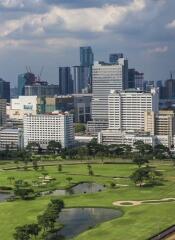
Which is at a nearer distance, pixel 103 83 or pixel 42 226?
pixel 42 226

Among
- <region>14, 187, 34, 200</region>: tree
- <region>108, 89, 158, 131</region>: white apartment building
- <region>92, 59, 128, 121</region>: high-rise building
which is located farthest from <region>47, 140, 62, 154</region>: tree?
<region>14, 187, 34, 200</region>: tree

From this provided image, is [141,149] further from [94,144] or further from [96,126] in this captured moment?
[96,126]

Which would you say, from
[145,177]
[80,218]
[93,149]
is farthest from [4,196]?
[93,149]

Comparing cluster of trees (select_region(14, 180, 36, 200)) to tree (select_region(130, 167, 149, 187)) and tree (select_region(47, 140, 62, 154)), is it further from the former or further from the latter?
tree (select_region(47, 140, 62, 154))

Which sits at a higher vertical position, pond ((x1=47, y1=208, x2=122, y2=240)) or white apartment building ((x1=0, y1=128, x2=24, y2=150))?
white apartment building ((x1=0, y1=128, x2=24, y2=150))

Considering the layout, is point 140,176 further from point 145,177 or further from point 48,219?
point 48,219

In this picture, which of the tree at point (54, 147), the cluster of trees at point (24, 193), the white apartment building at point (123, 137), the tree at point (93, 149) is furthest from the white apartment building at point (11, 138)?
the cluster of trees at point (24, 193)

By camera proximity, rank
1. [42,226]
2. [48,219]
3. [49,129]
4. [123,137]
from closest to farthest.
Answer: [48,219]
[42,226]
[123,137]
[49,129]
